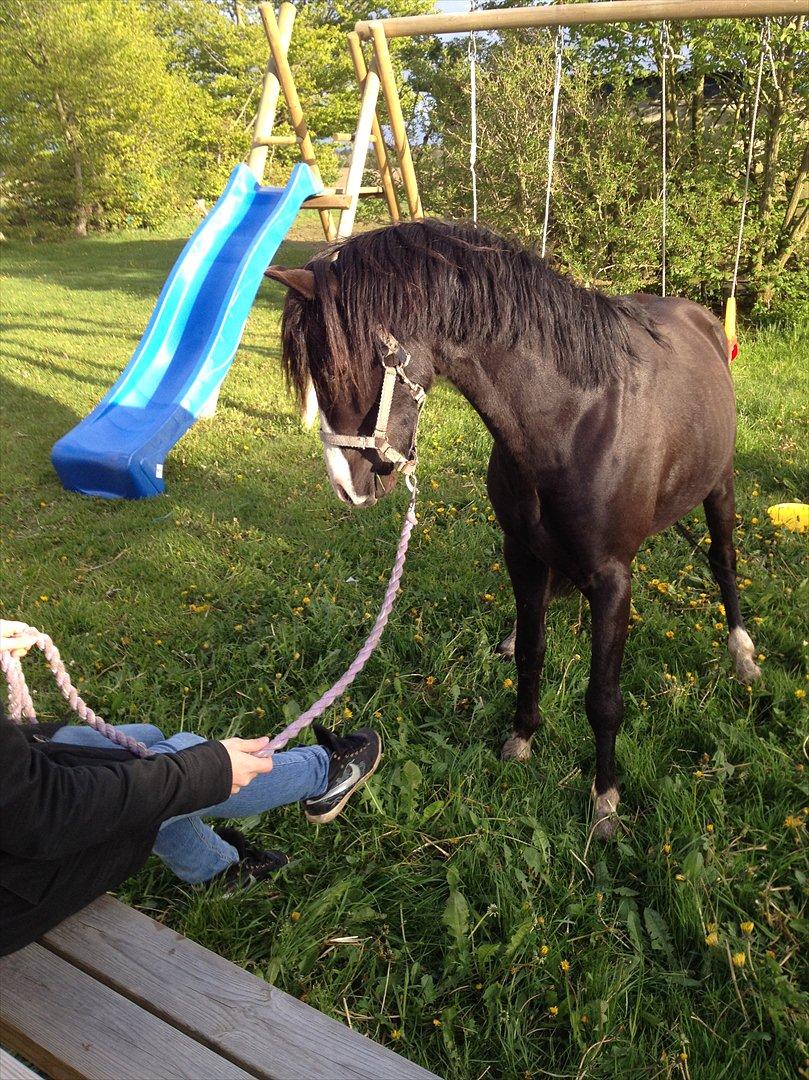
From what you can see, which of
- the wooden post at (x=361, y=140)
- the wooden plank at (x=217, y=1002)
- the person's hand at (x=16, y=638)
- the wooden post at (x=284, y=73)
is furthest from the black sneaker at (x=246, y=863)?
the wooden post at (x=284, y=73)

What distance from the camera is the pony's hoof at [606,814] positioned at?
2168 mm

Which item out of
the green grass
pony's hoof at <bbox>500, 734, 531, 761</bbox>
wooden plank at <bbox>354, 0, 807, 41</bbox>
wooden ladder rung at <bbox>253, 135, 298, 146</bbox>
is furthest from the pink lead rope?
wooden ladder rung at <bbox>253, 135, 298, 146</bbox>

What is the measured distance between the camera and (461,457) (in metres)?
4.86

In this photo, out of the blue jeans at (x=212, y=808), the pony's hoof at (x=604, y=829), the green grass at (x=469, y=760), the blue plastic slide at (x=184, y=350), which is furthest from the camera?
the blue plastic slide at (x=184, y=350)

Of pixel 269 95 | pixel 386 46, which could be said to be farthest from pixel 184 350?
pixel 386 46

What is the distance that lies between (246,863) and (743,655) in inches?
78.8

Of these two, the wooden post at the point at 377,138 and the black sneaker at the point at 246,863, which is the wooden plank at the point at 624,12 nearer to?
the wooden post at the point at 377,138

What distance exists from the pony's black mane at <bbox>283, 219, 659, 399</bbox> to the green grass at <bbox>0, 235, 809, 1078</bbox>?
1.36 m

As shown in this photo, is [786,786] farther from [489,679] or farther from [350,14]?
[350,14]

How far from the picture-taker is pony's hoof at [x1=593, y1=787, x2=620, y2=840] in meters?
2.17

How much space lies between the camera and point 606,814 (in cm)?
221

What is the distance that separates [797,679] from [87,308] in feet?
37.9

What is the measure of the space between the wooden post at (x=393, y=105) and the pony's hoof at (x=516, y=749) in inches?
169

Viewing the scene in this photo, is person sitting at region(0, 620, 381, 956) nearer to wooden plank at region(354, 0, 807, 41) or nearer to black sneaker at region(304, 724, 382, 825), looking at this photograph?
black sneaker at region(304, 724, 382, 825)
